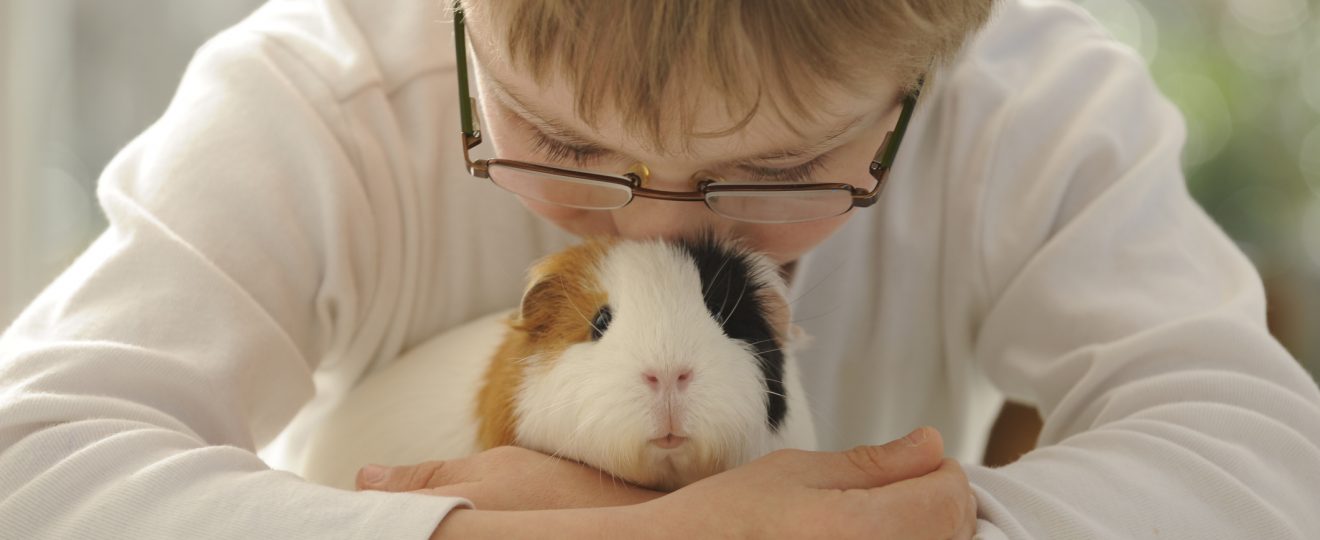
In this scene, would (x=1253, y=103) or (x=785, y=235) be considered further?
(x=1253, y=103)

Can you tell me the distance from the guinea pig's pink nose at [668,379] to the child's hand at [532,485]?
0.34 ft

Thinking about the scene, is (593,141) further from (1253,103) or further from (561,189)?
(1253,103)

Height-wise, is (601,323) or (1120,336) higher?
(601,323)

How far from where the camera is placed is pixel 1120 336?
103 cm

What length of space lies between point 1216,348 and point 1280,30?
1.63m

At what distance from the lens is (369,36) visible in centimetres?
113

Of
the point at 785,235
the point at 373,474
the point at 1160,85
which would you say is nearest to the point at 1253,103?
the point at 1160,85

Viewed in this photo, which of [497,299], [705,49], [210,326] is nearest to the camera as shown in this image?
[705,49]

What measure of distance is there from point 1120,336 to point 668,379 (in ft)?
1.77

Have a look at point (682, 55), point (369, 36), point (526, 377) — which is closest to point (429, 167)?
point (369, 36)

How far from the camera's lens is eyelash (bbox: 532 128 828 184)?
839mm

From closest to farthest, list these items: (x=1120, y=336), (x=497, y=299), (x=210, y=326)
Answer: (x=210, y=326), (x=1120, y=336), (x=497, y=299)

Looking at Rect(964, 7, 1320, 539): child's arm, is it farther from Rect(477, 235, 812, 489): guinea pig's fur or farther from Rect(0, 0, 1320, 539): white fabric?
Rect(477, 235, 812, 489): guinea pig's fur

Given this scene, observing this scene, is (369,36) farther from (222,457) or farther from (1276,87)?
(1276,87)
